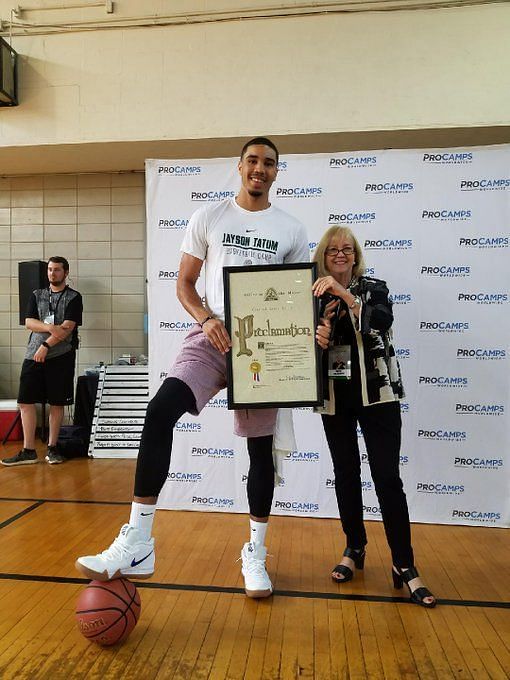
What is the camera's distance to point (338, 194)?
3266 millimetres

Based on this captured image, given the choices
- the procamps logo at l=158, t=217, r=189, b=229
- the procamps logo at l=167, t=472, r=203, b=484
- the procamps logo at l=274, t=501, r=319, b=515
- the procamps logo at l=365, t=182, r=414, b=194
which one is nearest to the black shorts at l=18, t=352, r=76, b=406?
the procamps logo at l=167, t=472, r=203, b=484

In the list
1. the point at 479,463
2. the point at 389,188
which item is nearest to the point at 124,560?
the point at 479,463

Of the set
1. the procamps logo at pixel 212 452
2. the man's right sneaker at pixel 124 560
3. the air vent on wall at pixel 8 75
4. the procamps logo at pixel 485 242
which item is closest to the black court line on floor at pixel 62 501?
the procamps logo at pixel 212 452

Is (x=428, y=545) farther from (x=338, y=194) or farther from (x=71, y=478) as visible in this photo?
(x=71, y=478)

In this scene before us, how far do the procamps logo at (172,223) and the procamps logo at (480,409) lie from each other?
6.49ft

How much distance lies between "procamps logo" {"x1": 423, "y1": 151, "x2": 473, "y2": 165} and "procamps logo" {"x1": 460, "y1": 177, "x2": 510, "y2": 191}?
0.11 metres

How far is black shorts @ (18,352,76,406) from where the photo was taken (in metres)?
4.80

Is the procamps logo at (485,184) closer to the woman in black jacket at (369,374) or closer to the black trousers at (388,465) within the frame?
the woman in black jacket at (369,374)

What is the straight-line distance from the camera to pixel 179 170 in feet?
11.0

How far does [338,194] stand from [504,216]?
3.15 ft

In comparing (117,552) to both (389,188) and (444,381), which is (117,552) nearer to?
(444,381)

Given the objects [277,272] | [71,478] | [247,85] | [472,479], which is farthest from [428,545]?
[247,85]

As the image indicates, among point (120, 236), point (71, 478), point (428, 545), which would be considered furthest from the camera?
point (120, 236)

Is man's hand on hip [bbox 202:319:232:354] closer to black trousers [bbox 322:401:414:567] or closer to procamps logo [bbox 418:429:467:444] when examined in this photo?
black trousers [bbox 322:401:414:567]
